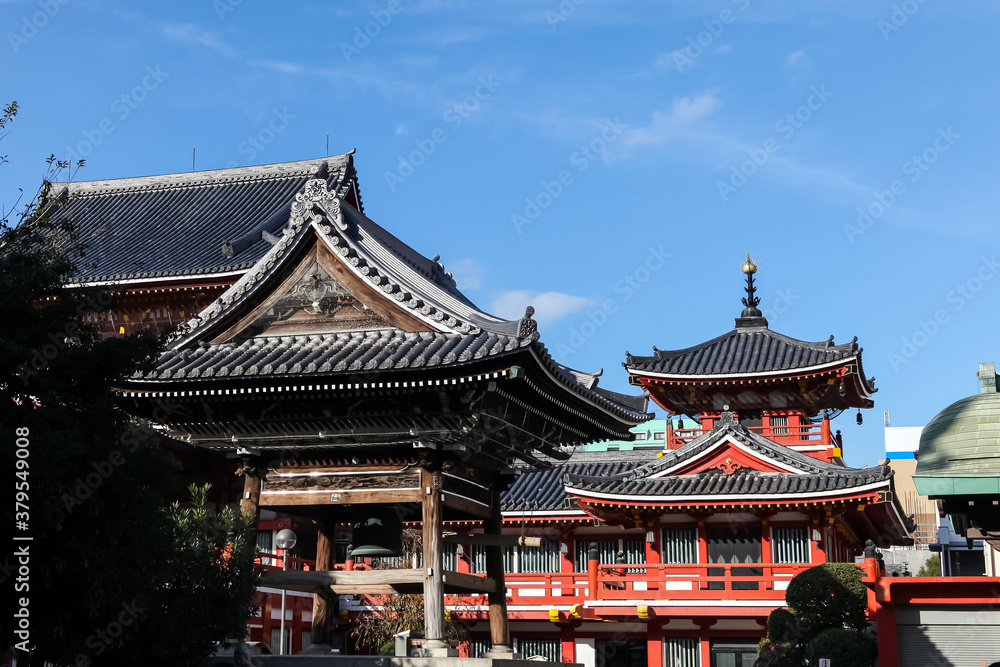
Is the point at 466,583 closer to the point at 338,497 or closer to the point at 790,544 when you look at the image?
the point at 338,497

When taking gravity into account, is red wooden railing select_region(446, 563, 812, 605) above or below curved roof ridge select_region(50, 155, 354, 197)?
below

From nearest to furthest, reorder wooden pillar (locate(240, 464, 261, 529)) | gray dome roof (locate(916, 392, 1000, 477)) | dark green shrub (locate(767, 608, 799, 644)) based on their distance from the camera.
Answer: gray dome roof (locate(916, 392, 1000, 477)), wooden pillar (locate(240, 464, 261, 529)), dark green shrub (locate(767, 608, 799, 644))

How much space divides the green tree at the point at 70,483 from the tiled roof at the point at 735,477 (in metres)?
21.5

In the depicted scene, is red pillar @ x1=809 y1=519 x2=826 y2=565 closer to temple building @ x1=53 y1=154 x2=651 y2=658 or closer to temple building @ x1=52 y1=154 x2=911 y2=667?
temple building @ x1=52 y1=154 x2=911 y2=667

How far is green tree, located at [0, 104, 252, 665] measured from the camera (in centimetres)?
1017

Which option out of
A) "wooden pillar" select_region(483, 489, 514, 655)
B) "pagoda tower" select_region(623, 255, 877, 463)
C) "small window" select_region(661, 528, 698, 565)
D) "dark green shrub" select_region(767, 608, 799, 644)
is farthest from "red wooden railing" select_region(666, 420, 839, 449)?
"wooden pillar" select_region(483, 489, 514, 655)

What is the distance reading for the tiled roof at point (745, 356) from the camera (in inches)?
1417

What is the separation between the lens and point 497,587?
59.9 ft

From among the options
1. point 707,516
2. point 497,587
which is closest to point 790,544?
point 707,516

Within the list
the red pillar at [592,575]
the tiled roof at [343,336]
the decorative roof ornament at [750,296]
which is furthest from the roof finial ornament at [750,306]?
the tiled roof at [343,336]

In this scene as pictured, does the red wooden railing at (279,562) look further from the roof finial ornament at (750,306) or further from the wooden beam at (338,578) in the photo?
the roof finial ornament at (750,306)

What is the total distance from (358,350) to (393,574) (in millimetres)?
3397

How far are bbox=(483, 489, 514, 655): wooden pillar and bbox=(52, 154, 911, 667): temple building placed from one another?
0.13 feet

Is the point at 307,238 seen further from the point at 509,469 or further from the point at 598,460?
the point at 598,460
